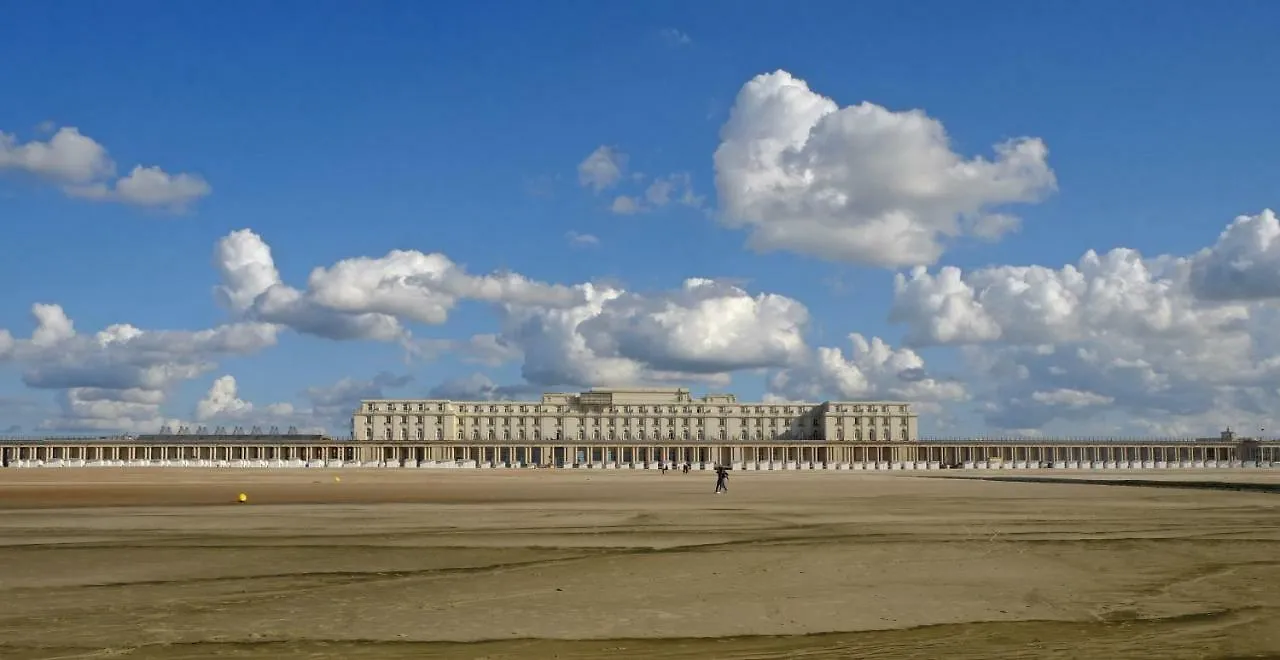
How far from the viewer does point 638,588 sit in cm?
1727

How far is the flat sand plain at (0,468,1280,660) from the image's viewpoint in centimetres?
1274

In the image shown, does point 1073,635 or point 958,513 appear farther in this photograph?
point 958,513

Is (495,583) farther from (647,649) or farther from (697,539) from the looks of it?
(697,539)

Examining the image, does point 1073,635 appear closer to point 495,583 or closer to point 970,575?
point 970,575

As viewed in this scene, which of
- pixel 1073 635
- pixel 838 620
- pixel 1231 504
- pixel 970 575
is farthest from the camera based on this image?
pixel 1231 504

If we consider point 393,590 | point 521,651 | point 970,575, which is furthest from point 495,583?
point 970,575

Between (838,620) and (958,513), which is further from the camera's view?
(958,513)

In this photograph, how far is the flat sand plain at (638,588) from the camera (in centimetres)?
1274

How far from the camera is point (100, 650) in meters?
12.1

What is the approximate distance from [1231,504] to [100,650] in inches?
1678

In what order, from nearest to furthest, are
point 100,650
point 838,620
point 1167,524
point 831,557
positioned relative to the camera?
point 100,650 < point 838,620 < point 831,557 < point 1167,524

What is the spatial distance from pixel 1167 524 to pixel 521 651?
24855mm

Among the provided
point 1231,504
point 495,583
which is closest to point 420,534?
point 495,583

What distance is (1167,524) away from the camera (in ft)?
99.8
